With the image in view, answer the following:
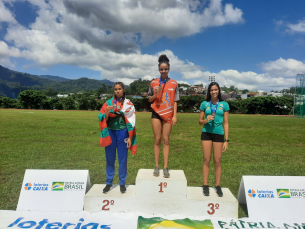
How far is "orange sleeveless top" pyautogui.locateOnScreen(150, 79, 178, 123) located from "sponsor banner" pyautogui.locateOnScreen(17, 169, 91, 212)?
69.5 inches

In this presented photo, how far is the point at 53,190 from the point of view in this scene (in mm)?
3697

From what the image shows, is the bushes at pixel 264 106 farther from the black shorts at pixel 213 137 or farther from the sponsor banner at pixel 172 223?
the sponsor banner at pixel 172 223

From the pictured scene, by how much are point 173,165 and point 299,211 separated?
11.4ft

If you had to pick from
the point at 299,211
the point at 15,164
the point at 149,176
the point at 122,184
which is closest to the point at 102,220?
the point at 122,184

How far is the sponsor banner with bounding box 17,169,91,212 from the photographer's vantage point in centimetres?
357

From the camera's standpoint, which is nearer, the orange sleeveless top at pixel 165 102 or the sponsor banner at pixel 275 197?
the sponsor banner at pixel 275 197

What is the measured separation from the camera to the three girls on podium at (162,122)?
3686mm

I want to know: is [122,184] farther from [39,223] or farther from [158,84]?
[158,84]

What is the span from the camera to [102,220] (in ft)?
10.8

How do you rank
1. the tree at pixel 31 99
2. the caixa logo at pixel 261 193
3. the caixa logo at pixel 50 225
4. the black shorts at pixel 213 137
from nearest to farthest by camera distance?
the caixa logo at pixel 50 225 < the caixa logo at pixel 261 193 < the black shorts at pixel 213 137 < the tree at pixel 31 99

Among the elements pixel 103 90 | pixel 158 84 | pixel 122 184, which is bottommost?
pixel 122 184

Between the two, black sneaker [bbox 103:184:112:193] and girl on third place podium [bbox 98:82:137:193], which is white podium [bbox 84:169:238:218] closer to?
black sneaker [bbox 103:184:112:193]

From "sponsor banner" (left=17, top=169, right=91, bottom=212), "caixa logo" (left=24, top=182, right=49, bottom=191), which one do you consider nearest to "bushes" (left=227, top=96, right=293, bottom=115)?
"sponsor banner" (left=17, top=169, right=91, bottom=212)

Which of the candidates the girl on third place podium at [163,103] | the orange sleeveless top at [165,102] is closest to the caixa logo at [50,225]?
the girl on third place podium at [163,103]
